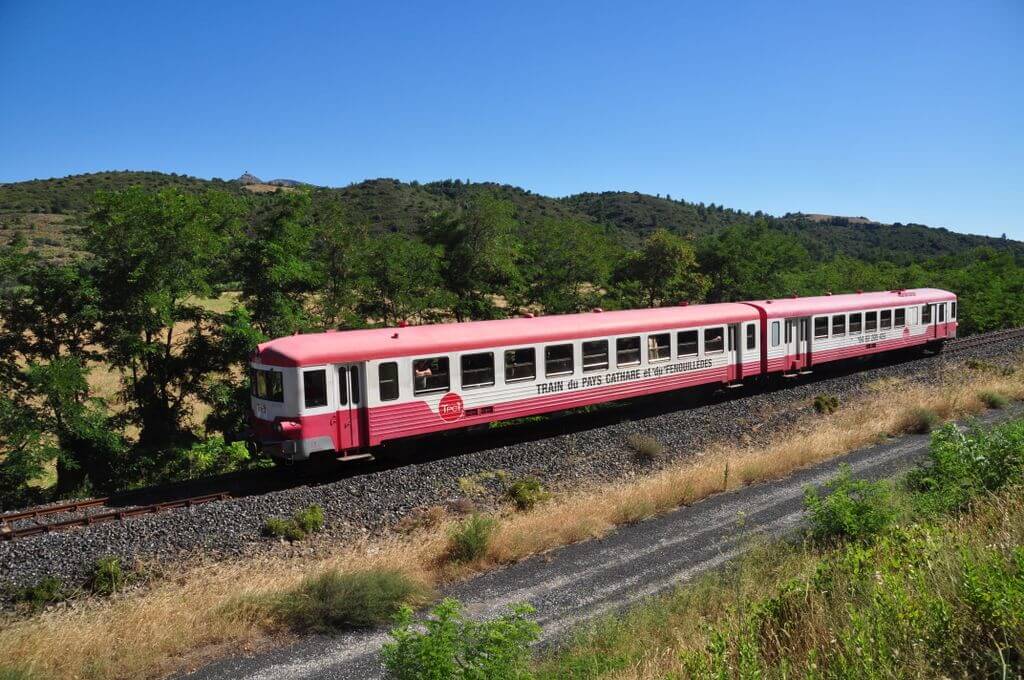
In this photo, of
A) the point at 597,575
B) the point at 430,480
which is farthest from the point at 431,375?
the point at 597,575

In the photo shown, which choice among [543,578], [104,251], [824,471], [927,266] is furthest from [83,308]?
[927,266]

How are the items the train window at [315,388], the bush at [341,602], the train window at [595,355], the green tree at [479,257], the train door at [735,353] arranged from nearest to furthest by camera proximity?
the bush at [341,602], the train window at [315,388], the train window at [595,355], the train door at [735,353], the green tree at [479,257]

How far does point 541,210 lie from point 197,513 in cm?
8073

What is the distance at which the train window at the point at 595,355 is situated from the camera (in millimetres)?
15656

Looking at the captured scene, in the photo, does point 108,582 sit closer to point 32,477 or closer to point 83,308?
point 32,477

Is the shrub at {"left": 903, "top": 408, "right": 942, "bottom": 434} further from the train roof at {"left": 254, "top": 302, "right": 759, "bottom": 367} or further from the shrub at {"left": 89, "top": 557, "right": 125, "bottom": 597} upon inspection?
the shrub at {"left": 89, "top": 557, "right": 125, "bottom": 597}

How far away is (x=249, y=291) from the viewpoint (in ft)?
61.0

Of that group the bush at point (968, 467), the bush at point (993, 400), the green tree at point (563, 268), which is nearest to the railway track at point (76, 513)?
the bush at point (968, 467)

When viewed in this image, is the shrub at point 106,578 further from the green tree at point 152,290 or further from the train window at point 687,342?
the train window at point 687,342

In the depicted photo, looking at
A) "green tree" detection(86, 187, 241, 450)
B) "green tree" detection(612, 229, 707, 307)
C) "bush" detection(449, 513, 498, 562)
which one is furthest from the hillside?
"bush" detection(449, 513, 498, 562)

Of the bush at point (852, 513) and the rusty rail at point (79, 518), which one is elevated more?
the bush at point (852, 513)

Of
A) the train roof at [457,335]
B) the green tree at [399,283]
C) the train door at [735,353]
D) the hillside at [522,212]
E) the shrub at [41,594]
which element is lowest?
the shrub at [41,594]

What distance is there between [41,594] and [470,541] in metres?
5.21

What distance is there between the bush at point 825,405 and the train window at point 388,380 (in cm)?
1148
